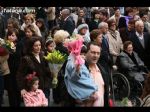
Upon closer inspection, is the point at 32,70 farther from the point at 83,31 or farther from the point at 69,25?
the point at 69,25

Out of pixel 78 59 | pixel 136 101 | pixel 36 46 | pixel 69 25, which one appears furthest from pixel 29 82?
pixel 69 25

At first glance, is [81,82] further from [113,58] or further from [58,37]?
[113,58]

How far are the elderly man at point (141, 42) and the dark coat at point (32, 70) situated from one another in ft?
9.33

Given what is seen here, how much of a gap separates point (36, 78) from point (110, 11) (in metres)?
8.30

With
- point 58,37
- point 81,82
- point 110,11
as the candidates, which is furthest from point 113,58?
point 110,11

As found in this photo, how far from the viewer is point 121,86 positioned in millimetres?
9289

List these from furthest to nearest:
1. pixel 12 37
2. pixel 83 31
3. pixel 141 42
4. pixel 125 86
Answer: pixel 83 31 → pixel 141 42 → pixel 125 86 → pixel 12 37

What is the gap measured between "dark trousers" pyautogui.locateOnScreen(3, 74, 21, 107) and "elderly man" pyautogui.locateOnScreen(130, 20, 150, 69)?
2.61 metres

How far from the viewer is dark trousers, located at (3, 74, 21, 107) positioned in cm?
821

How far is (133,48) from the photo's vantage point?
9.78 metres

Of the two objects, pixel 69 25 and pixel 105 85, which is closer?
pixel 105 85

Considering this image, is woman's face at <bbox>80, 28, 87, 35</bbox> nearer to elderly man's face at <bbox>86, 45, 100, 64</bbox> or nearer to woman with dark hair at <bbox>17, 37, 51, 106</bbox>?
woman with dark hair at <bbox>17, 37, 51, 106</bbox>

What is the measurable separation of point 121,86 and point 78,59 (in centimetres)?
357

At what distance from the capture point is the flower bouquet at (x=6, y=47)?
780 cm
